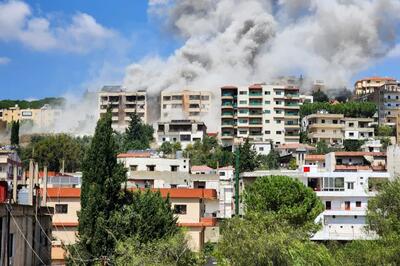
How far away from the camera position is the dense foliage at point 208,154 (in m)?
88.8

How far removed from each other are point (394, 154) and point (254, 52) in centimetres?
7046

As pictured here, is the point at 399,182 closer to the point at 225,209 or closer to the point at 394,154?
the point at 394,154

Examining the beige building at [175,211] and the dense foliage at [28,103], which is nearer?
the beige building at [175,211]

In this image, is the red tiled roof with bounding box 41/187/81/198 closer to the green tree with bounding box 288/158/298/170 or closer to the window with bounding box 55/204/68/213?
the window with bounding box 55/204/68/213

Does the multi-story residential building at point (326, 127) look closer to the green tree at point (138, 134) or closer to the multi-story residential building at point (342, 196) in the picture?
the green tree at point (138, 134)

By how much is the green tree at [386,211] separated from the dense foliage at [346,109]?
74419 millimetres

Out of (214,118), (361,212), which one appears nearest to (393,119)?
(214,118)

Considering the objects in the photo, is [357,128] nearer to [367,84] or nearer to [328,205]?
[367,84]

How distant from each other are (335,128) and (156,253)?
8262 centimetres

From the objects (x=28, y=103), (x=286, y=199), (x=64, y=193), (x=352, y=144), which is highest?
(x=28, y=103)

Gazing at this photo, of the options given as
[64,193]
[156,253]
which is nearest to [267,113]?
[64,193]

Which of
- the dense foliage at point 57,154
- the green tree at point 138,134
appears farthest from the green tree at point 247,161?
the green tree at point 138,134

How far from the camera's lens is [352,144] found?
95.6 m

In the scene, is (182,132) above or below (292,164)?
above
